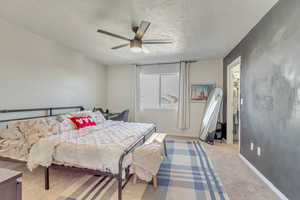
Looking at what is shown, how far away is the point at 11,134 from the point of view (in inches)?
94.4

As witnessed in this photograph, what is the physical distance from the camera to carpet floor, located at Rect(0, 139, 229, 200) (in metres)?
1.98

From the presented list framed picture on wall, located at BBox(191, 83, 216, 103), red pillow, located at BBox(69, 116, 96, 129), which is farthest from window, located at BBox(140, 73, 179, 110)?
red pillow, located at BBox(69, 116, 96, 129)

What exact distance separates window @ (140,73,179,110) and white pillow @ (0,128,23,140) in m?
3.78

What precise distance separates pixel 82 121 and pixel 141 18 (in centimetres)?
241

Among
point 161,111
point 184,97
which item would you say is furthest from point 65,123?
point 184,97

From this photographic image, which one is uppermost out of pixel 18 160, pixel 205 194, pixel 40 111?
pixel 40 111

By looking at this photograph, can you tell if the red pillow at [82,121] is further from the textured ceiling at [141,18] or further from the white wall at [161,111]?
the white wall at [161,111]

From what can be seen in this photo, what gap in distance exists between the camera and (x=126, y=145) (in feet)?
6.95

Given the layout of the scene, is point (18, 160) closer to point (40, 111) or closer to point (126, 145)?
point (40, 111)

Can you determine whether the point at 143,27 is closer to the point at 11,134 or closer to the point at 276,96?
the point at 276,96

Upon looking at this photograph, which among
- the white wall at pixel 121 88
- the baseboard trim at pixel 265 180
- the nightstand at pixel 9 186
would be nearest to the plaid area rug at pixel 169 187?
the baseboard trim at pixel 265 180

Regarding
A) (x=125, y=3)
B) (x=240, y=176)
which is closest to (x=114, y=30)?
(x=125, y=3)

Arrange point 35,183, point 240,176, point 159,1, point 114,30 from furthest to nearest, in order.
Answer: point 114,30 < point 240,176 < point 35,183 < point 159,1

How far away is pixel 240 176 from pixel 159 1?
3.02 metres
